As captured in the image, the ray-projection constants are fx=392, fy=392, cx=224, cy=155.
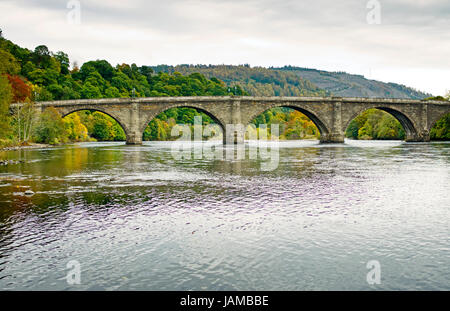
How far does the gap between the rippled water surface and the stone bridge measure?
51517mm

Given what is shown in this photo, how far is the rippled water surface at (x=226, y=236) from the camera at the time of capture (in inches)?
264

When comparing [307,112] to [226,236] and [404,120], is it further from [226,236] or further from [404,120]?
[226,236]

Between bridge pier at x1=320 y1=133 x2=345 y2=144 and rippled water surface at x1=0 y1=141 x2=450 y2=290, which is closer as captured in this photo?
rippled water surface at x1=0 y1=141 x2=450 y2=290

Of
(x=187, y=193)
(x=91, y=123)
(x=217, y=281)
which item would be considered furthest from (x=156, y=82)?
(x=217, y=281)

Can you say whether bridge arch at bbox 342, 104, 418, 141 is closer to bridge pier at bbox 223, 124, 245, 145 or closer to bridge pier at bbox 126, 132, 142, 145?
bridge pier at bbox 223, 124, 245, 145

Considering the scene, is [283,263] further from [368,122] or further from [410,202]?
[368,122]

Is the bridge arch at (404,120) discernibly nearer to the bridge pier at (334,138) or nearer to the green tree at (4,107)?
the bridge pier at (334,138)

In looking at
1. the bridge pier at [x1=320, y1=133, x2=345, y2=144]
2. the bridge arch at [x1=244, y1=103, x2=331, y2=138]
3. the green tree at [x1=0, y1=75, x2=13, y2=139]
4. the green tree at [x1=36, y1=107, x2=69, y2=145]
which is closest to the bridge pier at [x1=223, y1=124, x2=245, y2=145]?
the bridge arch at [x1=244, y1=103, x2=331, y2=138]

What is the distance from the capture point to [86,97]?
102m

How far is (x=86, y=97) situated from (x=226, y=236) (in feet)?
333

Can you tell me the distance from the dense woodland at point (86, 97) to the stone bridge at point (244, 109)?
354 centimetres

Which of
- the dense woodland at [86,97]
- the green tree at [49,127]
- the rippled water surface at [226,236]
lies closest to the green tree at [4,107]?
the dense woodland at [86,97]

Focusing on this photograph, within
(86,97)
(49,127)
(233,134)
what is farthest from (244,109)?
(86,97)

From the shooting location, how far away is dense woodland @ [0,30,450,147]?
5673 centimetres
